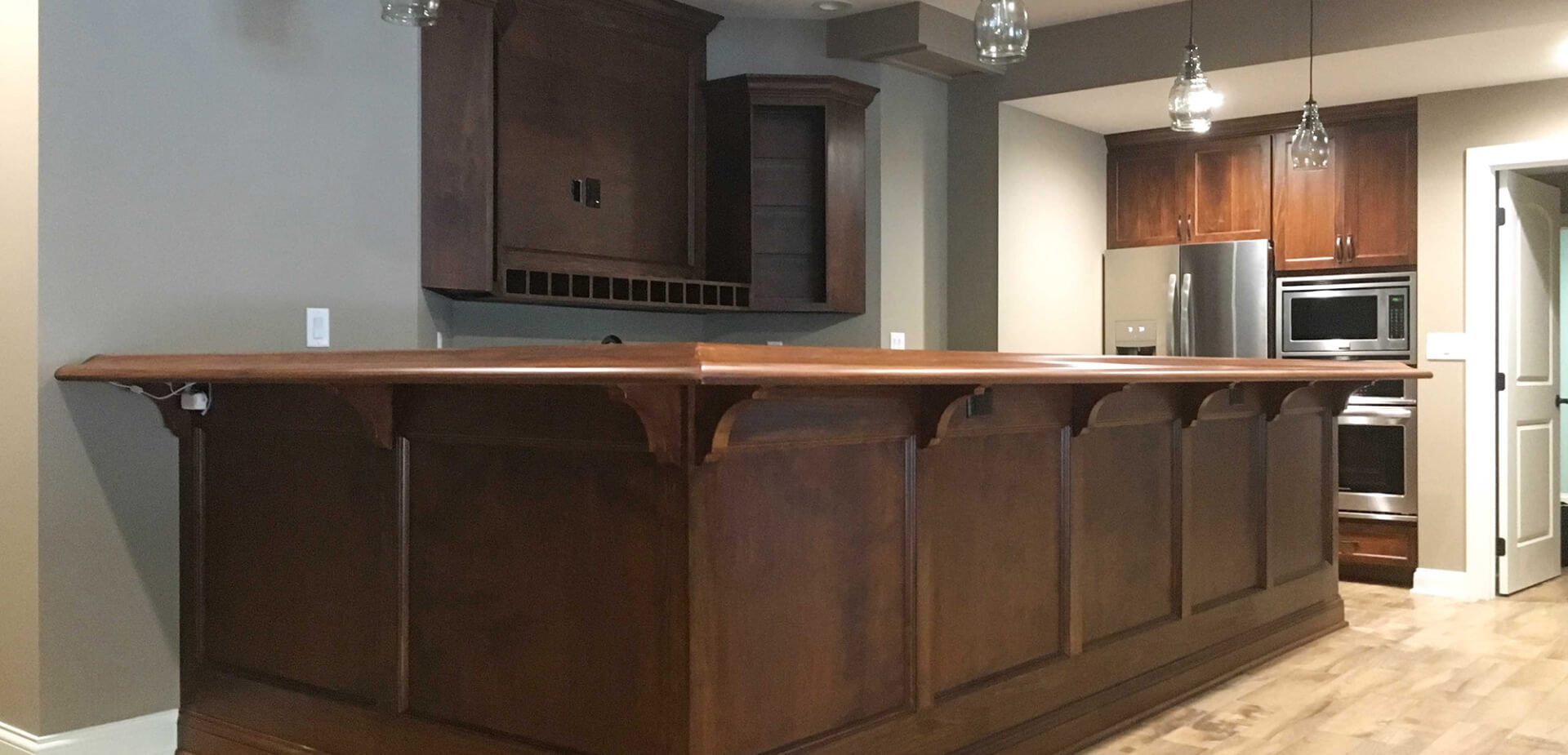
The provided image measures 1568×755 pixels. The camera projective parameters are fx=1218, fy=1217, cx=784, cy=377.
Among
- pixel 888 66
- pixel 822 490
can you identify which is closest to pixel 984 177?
pixel 888 66

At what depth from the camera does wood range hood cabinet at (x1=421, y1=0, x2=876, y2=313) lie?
13.6 ft

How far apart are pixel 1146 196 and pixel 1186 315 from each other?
2.39 feet

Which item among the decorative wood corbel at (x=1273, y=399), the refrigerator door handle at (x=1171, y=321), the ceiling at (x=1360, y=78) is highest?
the ceiling at (x=1360, y=78)

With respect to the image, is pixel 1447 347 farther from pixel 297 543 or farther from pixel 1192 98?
pixel 297 543

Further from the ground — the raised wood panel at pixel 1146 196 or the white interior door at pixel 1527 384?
the raised wood panel at pixel 1146 196

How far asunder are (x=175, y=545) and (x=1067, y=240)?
4.47 metres

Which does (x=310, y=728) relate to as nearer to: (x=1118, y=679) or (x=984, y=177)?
(x=1118, y=679)

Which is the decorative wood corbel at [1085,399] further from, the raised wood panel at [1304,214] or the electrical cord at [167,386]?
the raised wood panel at [1304,214]

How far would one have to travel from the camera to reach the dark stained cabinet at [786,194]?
5.09m

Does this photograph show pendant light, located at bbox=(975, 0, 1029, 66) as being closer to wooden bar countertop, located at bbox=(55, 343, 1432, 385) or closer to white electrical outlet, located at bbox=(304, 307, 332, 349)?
wooden bar countertop, located at bbox=(55, 343, 1432, 385)

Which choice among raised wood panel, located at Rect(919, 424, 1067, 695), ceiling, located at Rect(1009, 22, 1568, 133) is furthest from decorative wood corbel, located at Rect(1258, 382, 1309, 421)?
ceiling, located at Rect(1009, 22, 1568, 133)

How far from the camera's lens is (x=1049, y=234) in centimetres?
604

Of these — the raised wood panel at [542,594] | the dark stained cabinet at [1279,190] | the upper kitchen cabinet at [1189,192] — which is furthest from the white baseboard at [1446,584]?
the raised wood panel at [542,594]

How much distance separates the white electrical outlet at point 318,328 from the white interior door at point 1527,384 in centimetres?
471
